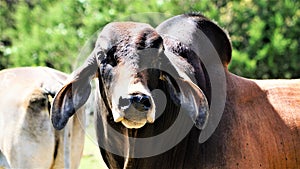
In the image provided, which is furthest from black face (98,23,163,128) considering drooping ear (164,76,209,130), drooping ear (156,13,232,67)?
drooping ear (156,13,232,67)

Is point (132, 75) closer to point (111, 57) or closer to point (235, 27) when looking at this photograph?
point (111, 57)

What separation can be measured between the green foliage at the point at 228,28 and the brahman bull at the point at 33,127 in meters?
3.75

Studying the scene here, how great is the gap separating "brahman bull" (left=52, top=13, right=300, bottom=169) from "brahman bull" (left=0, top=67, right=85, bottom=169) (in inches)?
64.6


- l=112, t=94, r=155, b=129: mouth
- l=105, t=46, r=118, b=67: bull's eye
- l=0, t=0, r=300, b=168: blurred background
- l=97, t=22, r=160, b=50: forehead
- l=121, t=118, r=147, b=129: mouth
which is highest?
l=97, t=22, r=160, b=50: forehead

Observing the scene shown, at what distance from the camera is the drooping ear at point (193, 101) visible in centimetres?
386

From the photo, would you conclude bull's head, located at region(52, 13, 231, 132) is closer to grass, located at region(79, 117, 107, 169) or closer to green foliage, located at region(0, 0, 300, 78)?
grass, located at region(79, 117, 107, 169)

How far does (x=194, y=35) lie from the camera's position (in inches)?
171

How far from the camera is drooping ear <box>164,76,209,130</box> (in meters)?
3.86

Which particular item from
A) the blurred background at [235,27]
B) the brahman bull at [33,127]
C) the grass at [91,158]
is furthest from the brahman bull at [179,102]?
the blurred background at [235,27]

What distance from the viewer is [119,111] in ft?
11.8

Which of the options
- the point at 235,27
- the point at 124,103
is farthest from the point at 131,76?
the point at 235,27

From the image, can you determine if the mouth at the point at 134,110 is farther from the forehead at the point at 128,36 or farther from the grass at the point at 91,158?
the grass at the point at 91,158

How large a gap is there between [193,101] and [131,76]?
43 centimetres

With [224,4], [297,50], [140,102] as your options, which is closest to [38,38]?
[224,4]
